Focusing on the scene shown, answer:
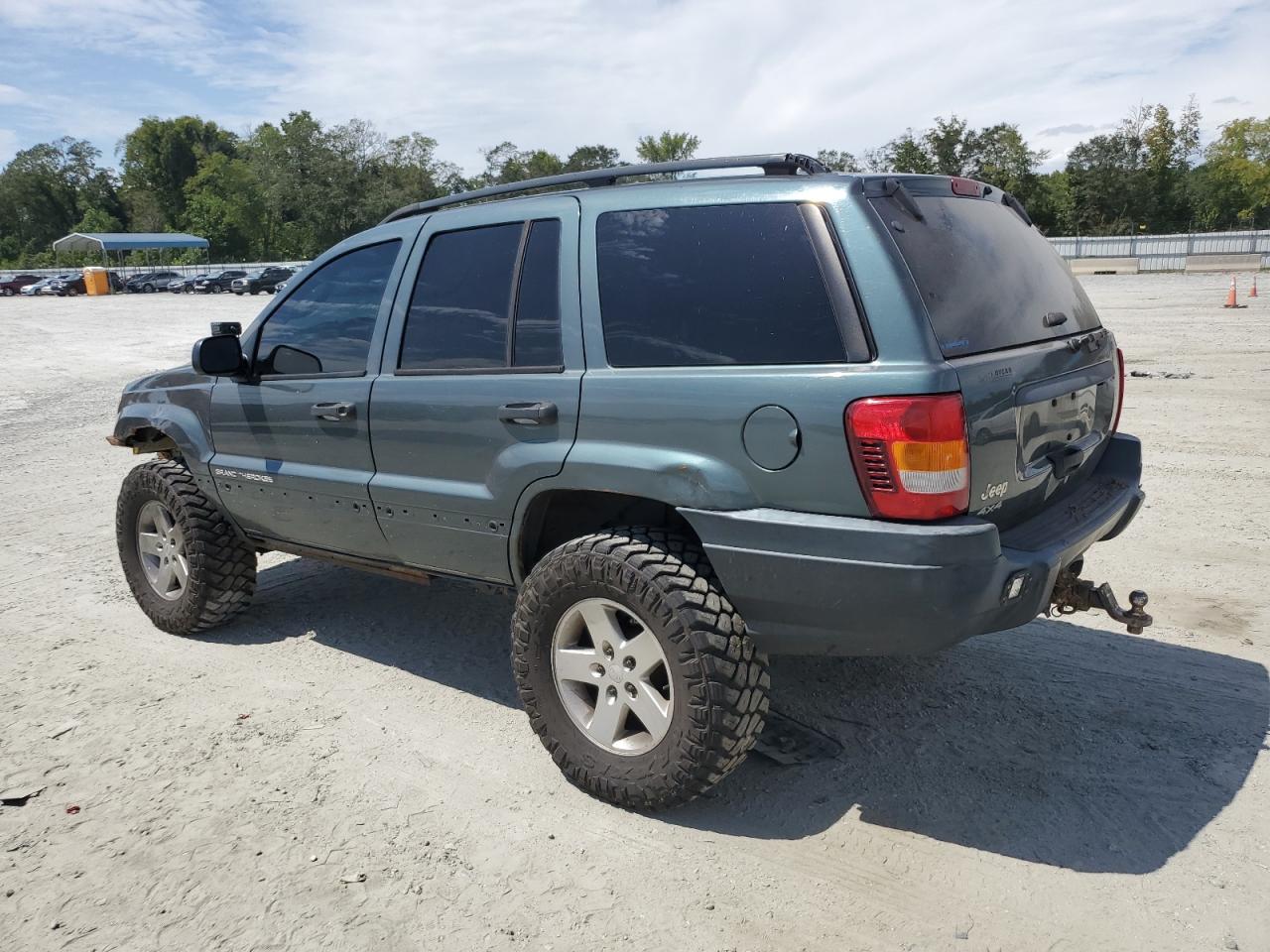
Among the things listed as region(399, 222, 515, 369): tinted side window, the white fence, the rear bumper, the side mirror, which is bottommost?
the rear bumper

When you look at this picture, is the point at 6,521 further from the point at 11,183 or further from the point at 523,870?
the point at 11,183

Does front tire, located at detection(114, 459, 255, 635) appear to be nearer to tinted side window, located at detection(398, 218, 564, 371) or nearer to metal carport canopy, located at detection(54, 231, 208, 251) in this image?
tinted side window, located at detection(398, 218, 564, 371)

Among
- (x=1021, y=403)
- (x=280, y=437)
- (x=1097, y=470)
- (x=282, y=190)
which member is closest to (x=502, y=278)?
(x=280, y=437)

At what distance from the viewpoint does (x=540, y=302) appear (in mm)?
3447

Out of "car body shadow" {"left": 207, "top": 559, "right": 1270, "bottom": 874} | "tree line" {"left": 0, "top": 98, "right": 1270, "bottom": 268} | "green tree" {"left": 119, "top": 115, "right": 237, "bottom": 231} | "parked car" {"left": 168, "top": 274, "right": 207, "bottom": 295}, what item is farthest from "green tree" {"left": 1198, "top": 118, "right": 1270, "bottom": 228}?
"green tree" {"left": 119, "top": 115, "right": 237, "bottom": 231}

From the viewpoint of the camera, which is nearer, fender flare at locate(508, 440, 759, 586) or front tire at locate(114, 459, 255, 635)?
fender flare at locate(508, 440, 759, 586)

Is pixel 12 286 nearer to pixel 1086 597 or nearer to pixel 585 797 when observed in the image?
pixel 585 797

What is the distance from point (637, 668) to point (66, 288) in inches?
2558

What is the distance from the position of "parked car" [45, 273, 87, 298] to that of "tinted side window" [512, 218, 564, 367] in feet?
208

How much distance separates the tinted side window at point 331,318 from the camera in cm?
405

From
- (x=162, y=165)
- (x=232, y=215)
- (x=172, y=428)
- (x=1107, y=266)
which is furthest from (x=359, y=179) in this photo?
(x=172, y=428)

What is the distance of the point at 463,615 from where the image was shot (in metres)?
4.98

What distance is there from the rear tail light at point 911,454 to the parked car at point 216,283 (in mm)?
52760

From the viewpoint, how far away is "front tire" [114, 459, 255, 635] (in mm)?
4688
